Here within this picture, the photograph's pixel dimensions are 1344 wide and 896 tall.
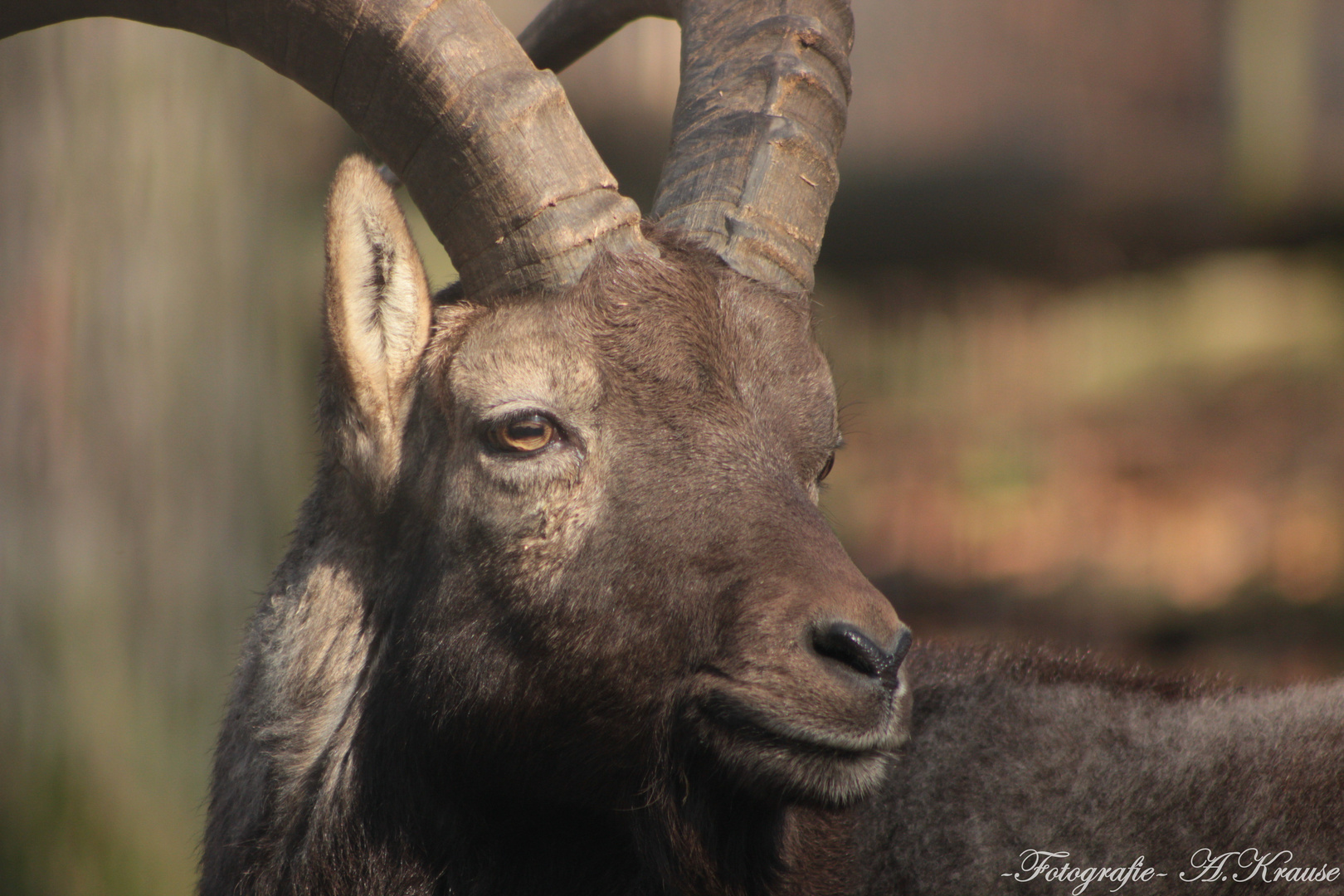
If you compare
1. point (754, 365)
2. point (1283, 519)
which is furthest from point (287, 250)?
point (1283, 519)

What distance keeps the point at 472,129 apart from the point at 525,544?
1187 mm

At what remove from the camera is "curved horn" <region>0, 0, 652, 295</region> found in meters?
3.40

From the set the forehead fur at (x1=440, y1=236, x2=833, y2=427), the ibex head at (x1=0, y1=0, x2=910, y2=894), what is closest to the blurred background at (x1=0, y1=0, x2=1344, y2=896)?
the ibex head at (x1=0, y1=0, x2=910, y2=894)

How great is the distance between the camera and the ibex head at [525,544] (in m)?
2.96

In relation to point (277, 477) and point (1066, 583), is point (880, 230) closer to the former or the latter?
point (1066, 583)

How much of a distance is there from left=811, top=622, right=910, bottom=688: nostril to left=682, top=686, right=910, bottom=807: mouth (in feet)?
0.21

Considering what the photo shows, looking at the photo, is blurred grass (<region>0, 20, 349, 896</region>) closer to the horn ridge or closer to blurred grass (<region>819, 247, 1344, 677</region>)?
Answer: the horn ridge

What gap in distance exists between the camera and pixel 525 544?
319 cm

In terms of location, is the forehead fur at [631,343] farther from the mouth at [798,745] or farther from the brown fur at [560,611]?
the mouth at [798,745]

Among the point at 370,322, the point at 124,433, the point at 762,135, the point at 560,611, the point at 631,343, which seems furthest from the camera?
the point at 124,433

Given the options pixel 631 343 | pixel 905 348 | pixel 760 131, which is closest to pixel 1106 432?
pixel 905 348

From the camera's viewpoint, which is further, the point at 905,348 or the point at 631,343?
the point at 905,348

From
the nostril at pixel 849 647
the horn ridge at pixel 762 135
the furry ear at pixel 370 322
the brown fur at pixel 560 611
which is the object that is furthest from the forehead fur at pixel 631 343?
the nostril at pixel 849 647

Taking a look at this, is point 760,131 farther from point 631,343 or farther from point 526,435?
point 526,435
